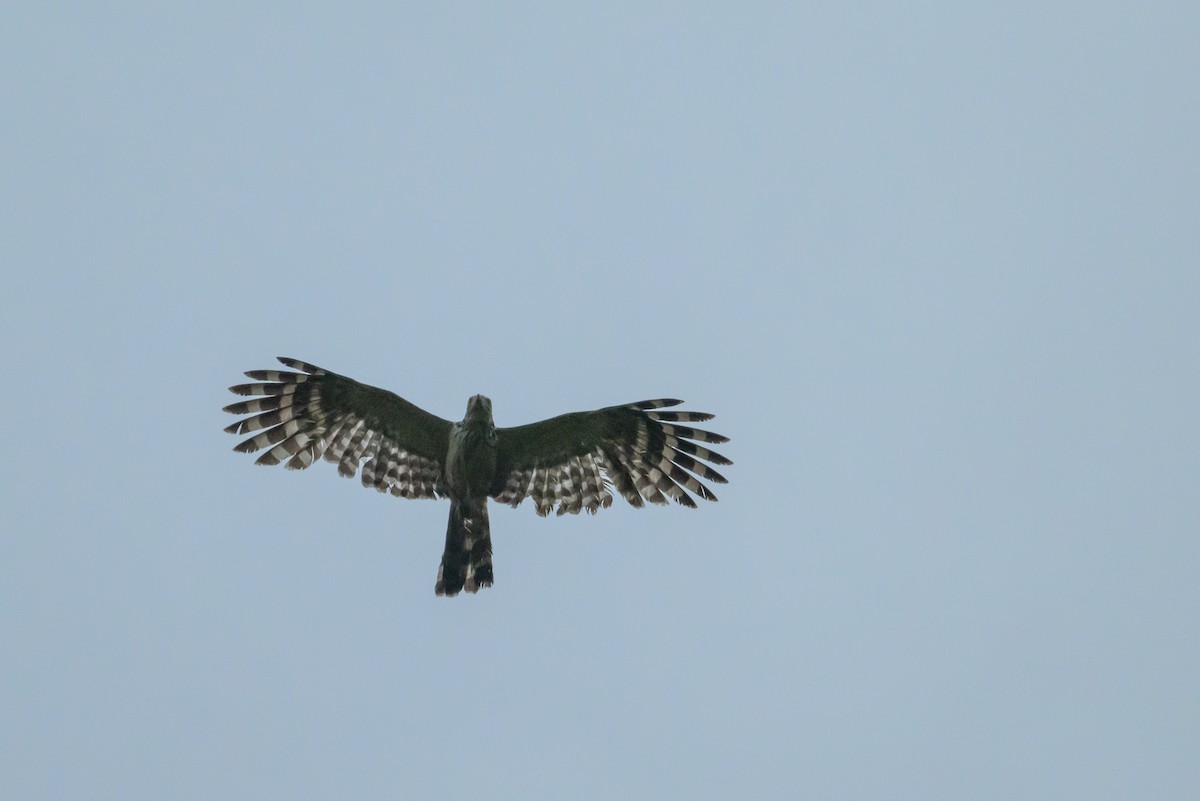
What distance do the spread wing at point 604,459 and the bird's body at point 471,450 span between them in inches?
0.5

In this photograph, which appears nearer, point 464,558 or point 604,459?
point 464,558

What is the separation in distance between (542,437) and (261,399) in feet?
10.3

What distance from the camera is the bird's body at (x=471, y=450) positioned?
47.3 feet

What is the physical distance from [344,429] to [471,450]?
1575mm

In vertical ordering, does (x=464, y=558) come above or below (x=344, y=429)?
below

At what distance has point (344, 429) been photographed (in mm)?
14805

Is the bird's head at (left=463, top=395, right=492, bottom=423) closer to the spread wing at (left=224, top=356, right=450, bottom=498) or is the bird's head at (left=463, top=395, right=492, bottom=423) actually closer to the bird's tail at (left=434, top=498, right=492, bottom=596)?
the spread wing at (left=224, top=356, right=450, bottom=498)

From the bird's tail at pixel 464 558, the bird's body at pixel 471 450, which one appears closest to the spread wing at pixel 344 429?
the bird's body at pixel 471 450

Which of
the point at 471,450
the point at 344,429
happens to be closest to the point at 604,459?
the point at 471,450

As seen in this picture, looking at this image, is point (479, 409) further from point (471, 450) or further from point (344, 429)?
point (344, 429)

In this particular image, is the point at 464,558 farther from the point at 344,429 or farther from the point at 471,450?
the point at 344,429

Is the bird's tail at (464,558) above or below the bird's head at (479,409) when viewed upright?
below

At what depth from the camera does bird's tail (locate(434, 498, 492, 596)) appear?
565 inches

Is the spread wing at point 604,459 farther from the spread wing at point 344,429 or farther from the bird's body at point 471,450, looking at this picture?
the spread wing at point 344,429
